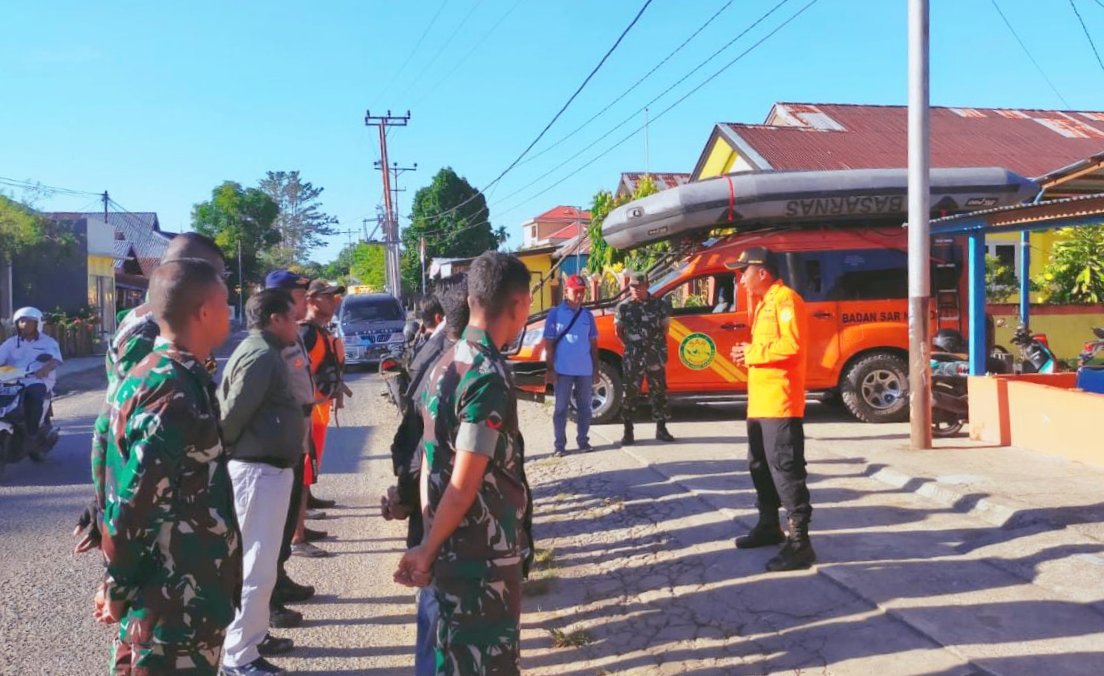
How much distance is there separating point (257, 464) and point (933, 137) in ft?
77.7

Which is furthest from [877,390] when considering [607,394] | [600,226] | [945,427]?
[600,226]

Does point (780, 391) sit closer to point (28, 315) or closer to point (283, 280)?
point (283, 280)

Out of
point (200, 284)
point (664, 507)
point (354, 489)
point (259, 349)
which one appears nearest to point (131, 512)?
point (200, 284)

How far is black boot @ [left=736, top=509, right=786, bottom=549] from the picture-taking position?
5.49 m

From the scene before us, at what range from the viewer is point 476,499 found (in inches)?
106

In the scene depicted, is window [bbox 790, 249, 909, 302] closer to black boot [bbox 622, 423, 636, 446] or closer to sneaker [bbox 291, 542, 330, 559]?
black boot [bbox 622, 423, 636, 446]

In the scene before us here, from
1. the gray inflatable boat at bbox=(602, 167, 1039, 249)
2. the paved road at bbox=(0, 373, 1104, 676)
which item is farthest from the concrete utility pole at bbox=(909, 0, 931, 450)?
the gray inflatable boat at bbox=(602, 167, 1039, 249)

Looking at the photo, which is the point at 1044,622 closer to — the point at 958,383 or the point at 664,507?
the point at 664,507

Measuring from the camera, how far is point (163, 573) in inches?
101

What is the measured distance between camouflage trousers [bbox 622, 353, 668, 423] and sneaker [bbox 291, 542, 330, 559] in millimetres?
3690

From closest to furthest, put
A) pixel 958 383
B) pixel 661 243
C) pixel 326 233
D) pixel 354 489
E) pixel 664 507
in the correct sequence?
pixel 664 507 < pixel 354 489 < pixel 958 383 < pixel 661 243 < pixel 326 233

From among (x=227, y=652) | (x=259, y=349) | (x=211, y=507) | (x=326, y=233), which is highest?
(x=326, y=233)

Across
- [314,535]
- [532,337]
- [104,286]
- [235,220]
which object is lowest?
[314,535]

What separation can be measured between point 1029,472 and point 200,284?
→ 6516 millimetres
